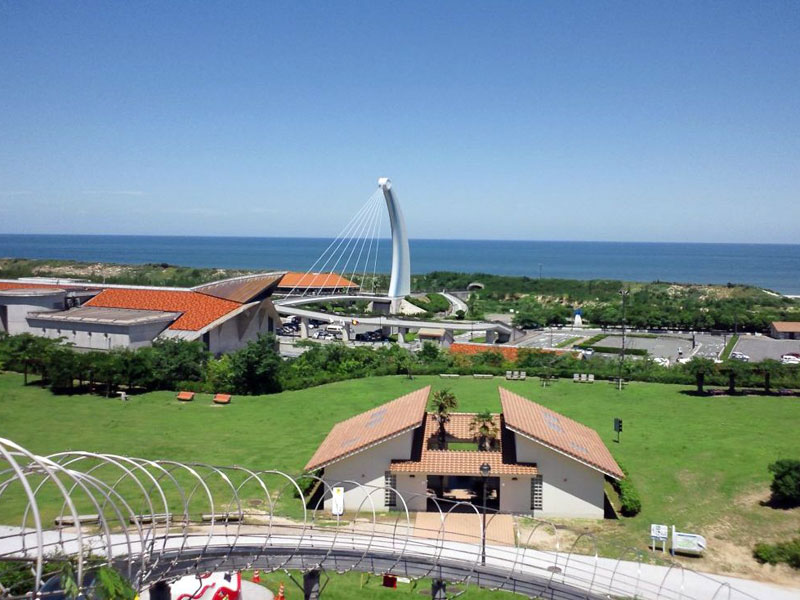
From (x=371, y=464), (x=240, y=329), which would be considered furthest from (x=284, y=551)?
(x=240, y=329)

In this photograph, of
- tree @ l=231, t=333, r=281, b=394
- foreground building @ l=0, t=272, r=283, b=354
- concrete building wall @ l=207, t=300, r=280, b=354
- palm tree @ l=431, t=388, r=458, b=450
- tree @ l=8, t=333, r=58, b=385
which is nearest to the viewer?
palm tree @ l=431, t=388, r=458, b=450

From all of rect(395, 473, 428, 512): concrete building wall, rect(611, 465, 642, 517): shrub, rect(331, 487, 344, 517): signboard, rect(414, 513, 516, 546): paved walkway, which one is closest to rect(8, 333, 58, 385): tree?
rect(331, 487, 344, 517): signboard

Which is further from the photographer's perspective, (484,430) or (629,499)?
(484,430)

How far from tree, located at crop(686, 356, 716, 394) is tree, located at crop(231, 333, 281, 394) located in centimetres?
2088

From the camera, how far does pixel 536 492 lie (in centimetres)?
1941

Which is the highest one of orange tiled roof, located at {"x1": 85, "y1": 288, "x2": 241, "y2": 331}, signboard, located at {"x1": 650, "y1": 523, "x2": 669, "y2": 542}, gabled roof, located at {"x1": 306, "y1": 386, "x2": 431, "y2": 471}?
orange tiled roof, located at {"x1": 85, "y1": 288, "x2": 241, "y2": 331}

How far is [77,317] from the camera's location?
144 feet

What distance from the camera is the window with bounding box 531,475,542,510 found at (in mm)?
19375

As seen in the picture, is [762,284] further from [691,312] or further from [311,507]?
[311,507]

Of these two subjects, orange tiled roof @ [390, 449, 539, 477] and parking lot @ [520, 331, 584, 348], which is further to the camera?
parking lot @ [520, 331, 584, 348]

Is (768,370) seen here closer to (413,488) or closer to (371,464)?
(413,488)

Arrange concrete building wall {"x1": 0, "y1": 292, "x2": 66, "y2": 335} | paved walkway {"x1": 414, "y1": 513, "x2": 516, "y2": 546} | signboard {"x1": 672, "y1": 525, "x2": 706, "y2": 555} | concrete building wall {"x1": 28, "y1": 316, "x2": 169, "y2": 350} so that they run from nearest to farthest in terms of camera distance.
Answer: signboard {"x1": 672, "y1": 525, "x2": 706, "y2": 555}
paved walkway {"x1": 414, "y1": 513, "x2": 516, "y2": 546}
concrete building wall {"x1": 28, "y1": 316, "x2": 169, "y2": 350}
concrete building wall {"x1": 0, "y1": 292, "x2": 66, "y2": 335}

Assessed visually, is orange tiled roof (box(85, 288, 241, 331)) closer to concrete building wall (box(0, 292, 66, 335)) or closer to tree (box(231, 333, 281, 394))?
concrete building wall (box(0, 292, 66, 335))

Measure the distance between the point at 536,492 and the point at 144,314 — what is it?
33518mm
